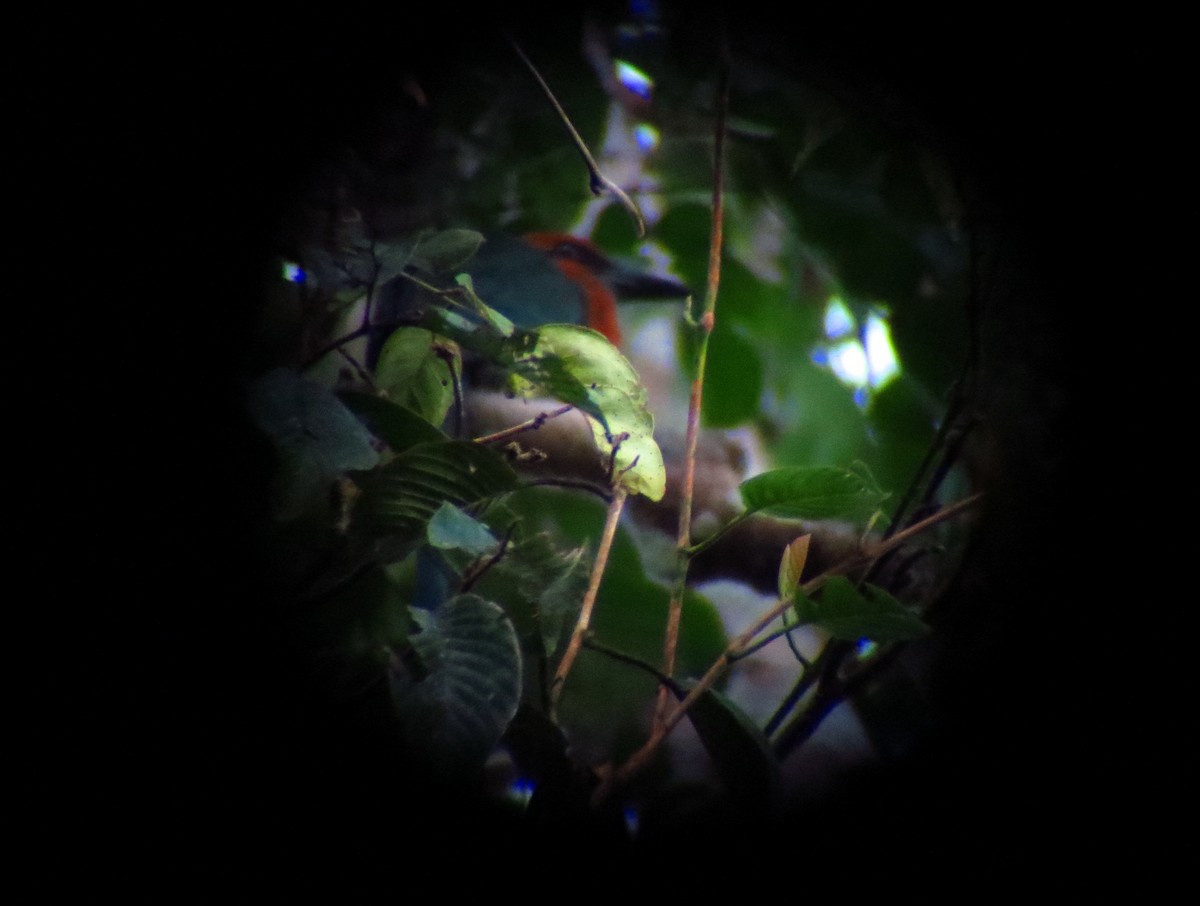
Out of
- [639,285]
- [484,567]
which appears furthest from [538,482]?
[639,285]

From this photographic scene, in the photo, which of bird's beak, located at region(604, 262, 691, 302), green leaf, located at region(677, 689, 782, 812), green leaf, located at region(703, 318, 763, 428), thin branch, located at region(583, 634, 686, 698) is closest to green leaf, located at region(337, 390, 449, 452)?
thin branch, located at region(583, 634, 686, 698)

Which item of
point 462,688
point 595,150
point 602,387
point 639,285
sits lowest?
point 462,688

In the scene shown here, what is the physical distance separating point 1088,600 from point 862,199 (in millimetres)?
828

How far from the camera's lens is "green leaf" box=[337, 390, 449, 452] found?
0.75 m

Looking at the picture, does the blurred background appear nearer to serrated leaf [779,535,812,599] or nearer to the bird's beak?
serrated leaf [779,535,812,599]

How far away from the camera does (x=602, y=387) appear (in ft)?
2.53

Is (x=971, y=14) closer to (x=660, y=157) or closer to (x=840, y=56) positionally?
(x=840, y=56)

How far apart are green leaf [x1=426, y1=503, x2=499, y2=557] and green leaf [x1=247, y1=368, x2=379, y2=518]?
6cm

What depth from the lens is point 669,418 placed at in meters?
2.35

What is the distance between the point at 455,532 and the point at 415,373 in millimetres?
247

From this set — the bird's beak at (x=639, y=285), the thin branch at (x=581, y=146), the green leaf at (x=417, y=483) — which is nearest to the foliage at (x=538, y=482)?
the green leaf at (x=417, y=483)

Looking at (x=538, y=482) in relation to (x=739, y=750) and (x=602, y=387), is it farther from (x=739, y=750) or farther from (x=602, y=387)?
(x=739, y=750)

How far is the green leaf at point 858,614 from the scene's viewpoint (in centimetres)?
71

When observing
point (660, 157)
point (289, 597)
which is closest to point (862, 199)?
point (660, 157)
